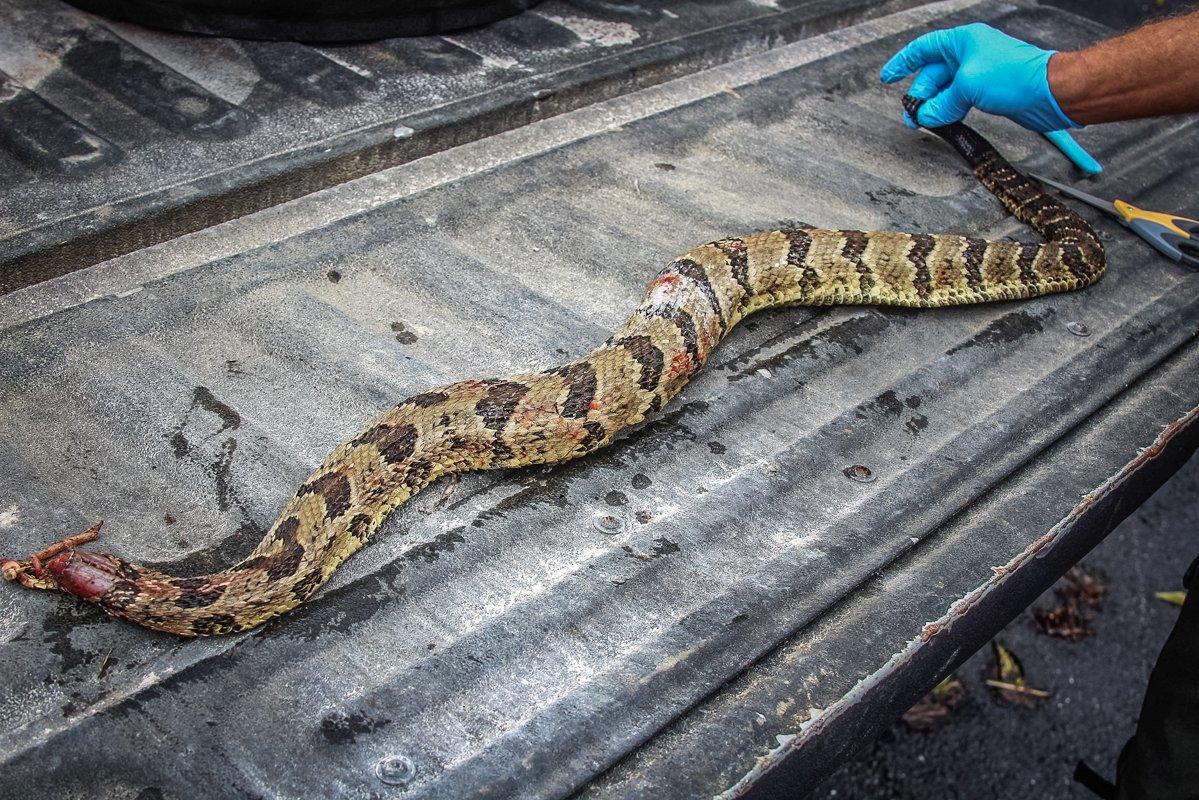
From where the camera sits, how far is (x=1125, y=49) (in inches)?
181

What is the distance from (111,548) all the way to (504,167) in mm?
2416

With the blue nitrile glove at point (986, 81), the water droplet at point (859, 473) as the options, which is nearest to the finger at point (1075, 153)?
the blue nitrile glove at point (986, 81)

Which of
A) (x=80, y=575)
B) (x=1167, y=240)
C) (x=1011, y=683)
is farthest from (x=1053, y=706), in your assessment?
(x=80, y=575)

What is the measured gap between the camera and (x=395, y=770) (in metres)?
2.48

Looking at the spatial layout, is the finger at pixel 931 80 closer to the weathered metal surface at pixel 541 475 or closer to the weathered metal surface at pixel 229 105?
the weathered metal surface at pixel 541 475

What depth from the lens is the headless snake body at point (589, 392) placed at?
9.11 ft

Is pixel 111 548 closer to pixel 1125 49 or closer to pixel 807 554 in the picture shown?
pixel 807 554

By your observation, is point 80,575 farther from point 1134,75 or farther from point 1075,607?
point 1075,607

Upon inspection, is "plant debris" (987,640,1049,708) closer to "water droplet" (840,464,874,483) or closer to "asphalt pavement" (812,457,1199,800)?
"asphalt pavement" (812,457,1199,800)

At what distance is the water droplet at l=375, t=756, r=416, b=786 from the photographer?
2.46 meters

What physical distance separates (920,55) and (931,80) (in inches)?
5.6

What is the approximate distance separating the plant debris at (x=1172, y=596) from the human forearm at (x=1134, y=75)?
97.1 inches

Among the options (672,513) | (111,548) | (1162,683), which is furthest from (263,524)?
(1162,683)

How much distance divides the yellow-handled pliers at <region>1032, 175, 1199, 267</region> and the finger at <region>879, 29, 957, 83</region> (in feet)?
2.50
